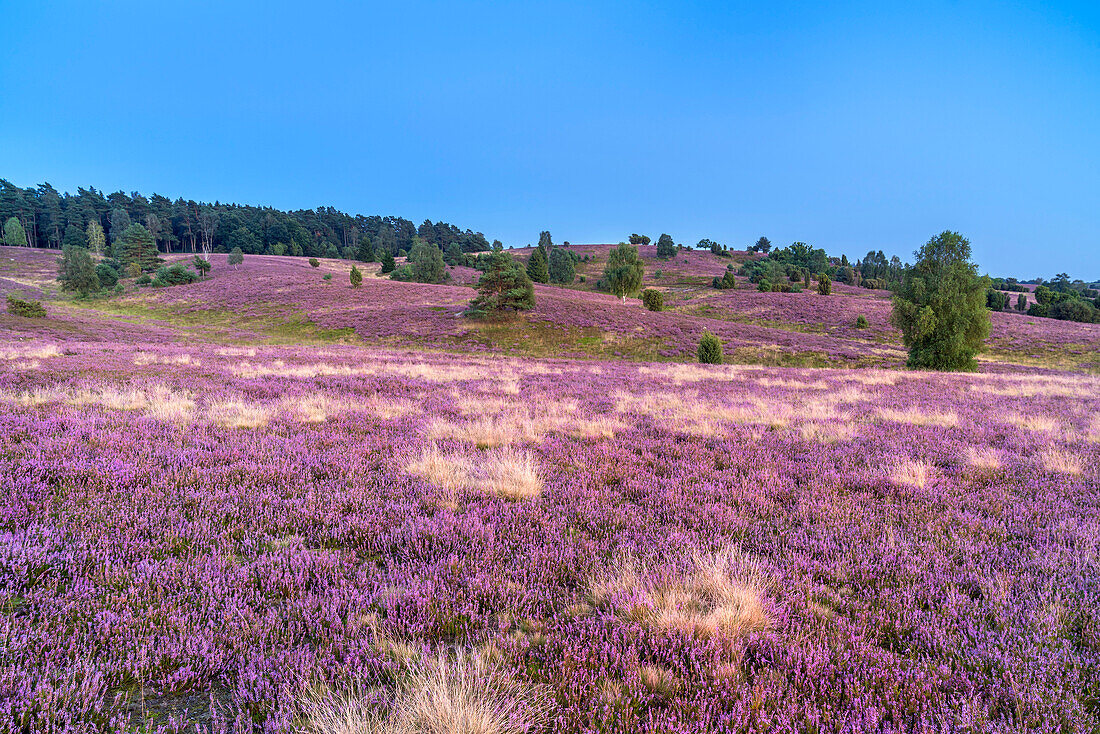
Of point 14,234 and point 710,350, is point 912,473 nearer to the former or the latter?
point 710,350

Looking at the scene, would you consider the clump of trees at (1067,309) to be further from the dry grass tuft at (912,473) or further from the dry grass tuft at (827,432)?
the dry grass tuft at (912,473)

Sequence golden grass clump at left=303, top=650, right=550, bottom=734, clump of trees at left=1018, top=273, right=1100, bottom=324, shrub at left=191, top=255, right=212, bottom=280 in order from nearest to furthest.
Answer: golden grass clump at left=303, top=650, right=550, bottom=734 → shrub at left=191, top=255, right=212, bottom=280 → clump of trees at left=1018, top=273, right=1100, bottom=324

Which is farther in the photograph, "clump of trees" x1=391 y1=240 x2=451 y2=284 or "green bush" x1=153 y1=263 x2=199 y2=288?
"clump of trees" x1=391 y1=240 x2=451 y2=284

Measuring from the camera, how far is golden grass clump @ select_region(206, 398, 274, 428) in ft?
23.2

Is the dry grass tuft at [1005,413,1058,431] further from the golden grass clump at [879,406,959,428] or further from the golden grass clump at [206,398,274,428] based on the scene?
the golden grass clump at [206,398,274,428]

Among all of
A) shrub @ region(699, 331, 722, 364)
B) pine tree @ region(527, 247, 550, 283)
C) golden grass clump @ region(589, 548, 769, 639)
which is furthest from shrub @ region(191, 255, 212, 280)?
golden grass clump @ region(589, 548, 769, 639)

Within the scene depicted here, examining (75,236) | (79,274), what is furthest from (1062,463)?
(75,236)

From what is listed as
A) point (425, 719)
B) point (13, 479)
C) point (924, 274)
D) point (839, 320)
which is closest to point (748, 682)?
point (425, 719)

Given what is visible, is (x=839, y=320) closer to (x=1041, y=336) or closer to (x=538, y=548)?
(x=1041, y=336)

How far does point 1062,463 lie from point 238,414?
1311 centimetres

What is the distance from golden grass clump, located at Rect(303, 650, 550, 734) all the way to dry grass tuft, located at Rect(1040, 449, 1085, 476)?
26.3 ft

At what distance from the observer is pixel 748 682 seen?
228 centimetres

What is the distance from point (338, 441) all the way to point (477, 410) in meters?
3.23

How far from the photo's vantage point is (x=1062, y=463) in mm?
5996
